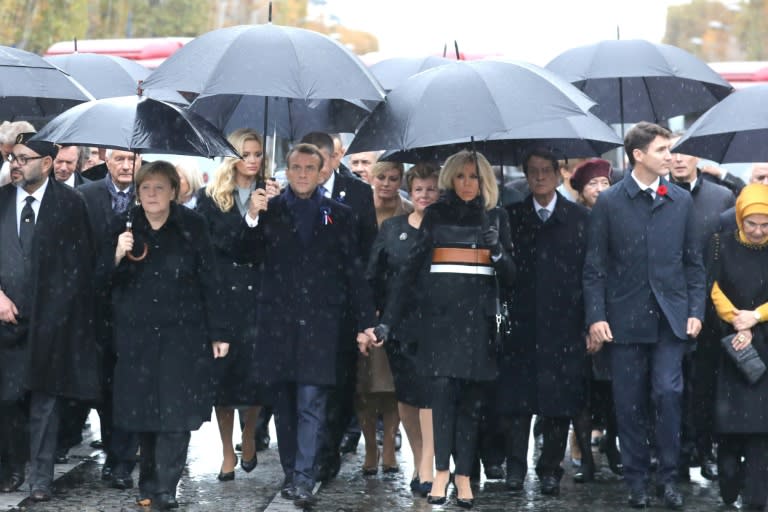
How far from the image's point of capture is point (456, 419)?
908cm

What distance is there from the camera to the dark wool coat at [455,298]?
351 inches

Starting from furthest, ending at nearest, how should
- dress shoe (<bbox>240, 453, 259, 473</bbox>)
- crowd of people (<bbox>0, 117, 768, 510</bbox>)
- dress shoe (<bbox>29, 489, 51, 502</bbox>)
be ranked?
dress shoe (<bbox>240, 453, 259, 473</bbox>) < dress shoe (<bbox>29, 489, 51, 502</bbox>) < crowd of people (<bbox>0, 117, 768, 510</bbox>)

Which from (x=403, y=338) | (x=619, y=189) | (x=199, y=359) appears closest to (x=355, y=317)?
(x=403, y=338)

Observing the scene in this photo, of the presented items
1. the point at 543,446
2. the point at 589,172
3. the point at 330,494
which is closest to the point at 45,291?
the point at 330,494

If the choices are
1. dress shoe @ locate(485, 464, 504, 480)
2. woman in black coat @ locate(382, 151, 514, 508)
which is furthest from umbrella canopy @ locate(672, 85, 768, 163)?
dress shoe @ locate(485, 464, 504, 480)

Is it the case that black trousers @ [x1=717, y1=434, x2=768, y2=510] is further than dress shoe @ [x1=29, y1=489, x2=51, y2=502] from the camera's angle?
Yes

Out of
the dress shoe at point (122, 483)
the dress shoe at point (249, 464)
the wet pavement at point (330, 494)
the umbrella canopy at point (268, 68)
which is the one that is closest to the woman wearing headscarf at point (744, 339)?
the wet pavement at point (330, 494)

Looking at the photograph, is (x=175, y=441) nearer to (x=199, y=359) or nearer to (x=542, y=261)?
(x=199, y=359)

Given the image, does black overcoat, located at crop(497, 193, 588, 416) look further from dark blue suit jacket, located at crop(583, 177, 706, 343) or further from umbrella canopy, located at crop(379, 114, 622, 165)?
umbrella canopy, located at crop(379, 114, 622, 165)

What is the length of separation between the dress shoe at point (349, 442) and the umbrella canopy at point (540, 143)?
2232mm

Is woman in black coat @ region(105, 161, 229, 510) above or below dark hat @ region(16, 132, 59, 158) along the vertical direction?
below

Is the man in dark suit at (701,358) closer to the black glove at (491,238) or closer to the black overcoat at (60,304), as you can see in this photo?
the black glove at (491,238)

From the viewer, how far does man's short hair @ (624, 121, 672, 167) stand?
925 cm

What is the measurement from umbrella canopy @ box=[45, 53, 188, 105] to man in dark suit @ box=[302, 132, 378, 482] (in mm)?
2209
